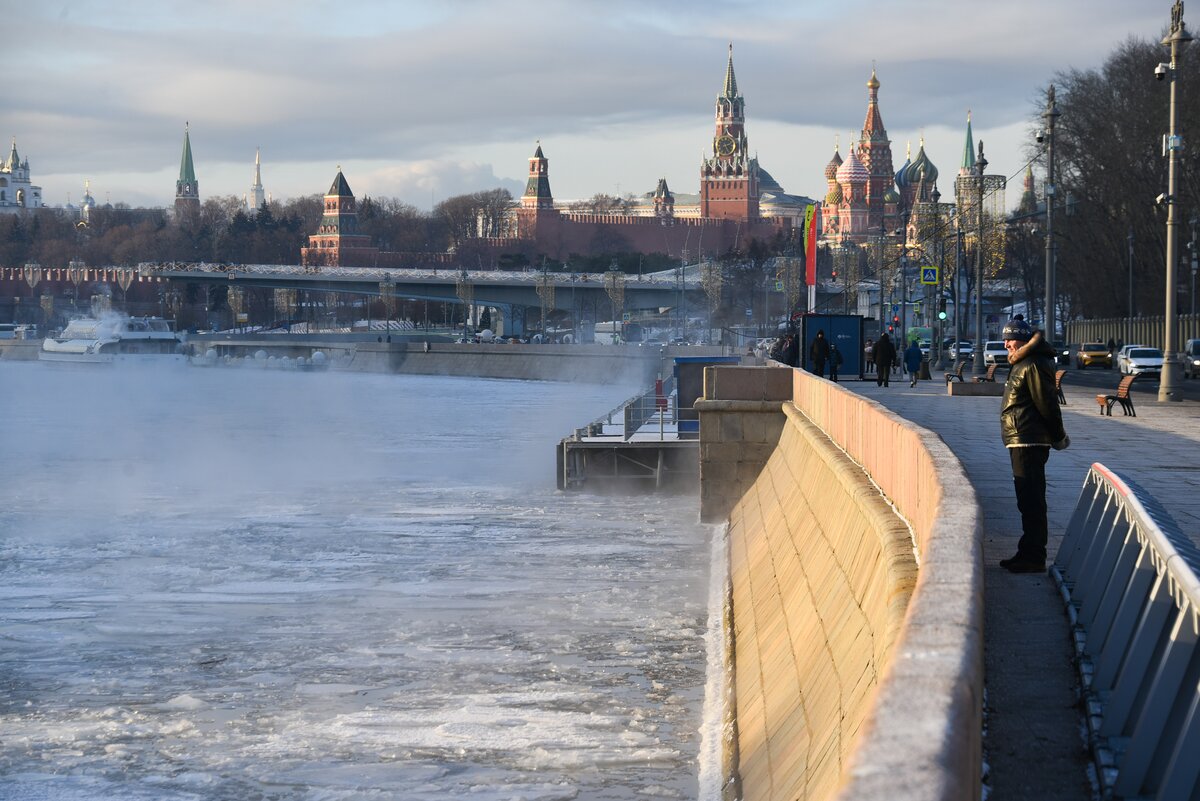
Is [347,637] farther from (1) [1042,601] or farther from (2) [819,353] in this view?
(2) [819,353]

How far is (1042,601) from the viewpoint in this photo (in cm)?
971

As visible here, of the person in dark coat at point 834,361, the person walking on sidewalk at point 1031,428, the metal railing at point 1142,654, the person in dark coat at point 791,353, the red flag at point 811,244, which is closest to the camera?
the metal railing at point 1142,654

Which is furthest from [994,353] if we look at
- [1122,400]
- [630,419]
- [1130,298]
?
[1122,400]

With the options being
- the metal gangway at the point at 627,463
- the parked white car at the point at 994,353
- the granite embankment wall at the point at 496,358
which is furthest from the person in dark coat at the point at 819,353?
the granite embankment wall at the point at 496,358

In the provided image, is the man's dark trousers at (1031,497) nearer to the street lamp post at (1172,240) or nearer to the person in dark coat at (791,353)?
the street lamp post at (1172,240)

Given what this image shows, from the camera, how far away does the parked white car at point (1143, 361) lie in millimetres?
57750

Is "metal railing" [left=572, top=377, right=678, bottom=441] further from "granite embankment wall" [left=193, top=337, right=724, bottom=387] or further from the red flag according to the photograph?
"granite embankment wall" [left=193, top=337, right=724, bottom=387]

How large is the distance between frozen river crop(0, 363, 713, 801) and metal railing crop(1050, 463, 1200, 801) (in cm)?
497

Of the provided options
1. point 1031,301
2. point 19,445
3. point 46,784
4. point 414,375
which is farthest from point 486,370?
point 46,784

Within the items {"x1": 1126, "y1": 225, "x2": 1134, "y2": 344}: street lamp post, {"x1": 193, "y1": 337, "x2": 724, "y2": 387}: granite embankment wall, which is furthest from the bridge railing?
{"x1": 1126, "y1": 225, "x2": 1134, "y2": 344}: street lamp post

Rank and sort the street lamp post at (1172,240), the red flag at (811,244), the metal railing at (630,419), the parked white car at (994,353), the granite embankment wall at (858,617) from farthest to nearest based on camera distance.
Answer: the parked white car at (994,353)
the metal railing at (630,419)
the red flag at (811,244)
the street lamp post at (1172,240)
the granite embankment wall at (858,617)

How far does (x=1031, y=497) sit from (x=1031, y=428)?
0.48m

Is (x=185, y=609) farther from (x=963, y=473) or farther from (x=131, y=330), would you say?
(x=131, y=330)

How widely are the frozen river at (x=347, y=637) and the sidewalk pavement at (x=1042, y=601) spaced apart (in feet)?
11.4
